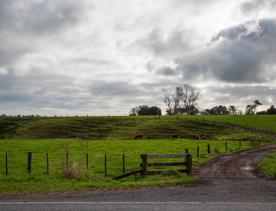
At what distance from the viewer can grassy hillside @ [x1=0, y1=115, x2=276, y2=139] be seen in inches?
3757

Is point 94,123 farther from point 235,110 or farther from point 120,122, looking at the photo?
point 235,110

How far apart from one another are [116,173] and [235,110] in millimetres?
178062

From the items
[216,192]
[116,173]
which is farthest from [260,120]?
[216,192]

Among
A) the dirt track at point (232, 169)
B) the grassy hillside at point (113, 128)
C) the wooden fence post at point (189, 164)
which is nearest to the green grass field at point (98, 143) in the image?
the grassy hillside at point (113, 128)

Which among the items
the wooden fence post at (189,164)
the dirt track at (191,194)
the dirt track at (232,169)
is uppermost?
the wooden fence post at (189,164)

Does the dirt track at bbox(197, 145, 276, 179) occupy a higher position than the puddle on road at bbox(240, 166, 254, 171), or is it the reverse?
the dirt track at bbox(197, 145, 276, 179)

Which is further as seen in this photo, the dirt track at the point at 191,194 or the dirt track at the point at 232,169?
the dirt track at the point at 232,169

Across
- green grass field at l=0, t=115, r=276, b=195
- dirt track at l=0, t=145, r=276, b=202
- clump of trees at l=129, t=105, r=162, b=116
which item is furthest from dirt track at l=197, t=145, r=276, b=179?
clump of trees at l=129, t=105, r=162, b=116

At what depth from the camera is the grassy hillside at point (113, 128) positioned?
313 feet

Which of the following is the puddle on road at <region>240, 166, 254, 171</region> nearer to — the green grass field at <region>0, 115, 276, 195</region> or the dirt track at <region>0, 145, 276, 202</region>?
the green grass field at <region>0, 115, 276, 195</region>

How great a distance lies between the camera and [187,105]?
159 m

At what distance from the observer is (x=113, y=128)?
4333 inches

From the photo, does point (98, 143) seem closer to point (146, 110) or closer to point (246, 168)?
point (246, 168)

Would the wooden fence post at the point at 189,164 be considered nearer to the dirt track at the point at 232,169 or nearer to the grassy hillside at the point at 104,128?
the dirt track at the point at 232,169
